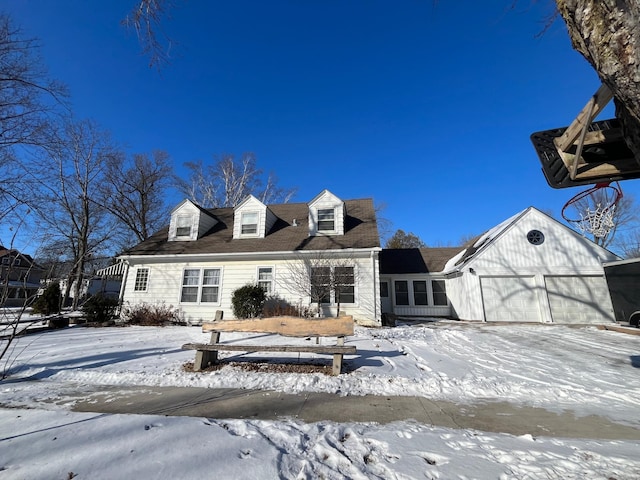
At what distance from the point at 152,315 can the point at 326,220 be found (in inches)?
365

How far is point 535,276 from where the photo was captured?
13.0 m

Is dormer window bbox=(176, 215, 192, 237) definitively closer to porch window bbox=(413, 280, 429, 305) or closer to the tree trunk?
porch window bbox=(413, 280, 429, 305)

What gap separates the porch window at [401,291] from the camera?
16219mm

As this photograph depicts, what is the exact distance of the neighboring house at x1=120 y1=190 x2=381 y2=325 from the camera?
11.8 metres

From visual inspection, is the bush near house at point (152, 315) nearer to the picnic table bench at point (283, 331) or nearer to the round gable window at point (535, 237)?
the picnic table bench at point (283, 331)

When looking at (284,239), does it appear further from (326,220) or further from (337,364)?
(337,364)

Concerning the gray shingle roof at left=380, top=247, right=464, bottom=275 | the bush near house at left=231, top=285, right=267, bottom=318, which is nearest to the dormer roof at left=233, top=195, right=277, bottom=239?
the bush near house at left=231, top=285, right=267, bottom=318

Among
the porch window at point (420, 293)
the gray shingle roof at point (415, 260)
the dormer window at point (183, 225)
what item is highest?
the dormer window at point (183, 225)

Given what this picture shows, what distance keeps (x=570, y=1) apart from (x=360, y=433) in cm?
393

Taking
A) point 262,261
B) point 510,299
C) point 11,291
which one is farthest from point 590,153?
point 510,299

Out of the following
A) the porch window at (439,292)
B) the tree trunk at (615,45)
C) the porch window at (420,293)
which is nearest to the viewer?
the tree trunk at (615,45)

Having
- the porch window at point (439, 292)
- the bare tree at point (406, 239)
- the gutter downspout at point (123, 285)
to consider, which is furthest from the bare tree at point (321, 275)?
the bare tree at point (406, 239)

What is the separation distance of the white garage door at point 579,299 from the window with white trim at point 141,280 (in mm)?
20361

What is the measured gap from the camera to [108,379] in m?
4.74
